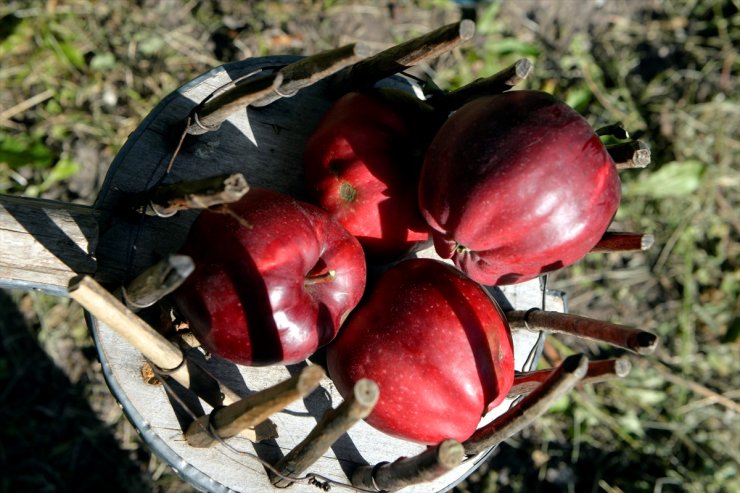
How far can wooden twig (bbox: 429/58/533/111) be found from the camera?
1517mm

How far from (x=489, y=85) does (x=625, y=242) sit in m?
0.50

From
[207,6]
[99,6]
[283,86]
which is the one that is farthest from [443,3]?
[283,86]

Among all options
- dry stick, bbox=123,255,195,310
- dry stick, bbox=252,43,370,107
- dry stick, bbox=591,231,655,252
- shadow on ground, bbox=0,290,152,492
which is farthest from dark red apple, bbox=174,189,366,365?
shadow on ground, bbox=0,290,152,492

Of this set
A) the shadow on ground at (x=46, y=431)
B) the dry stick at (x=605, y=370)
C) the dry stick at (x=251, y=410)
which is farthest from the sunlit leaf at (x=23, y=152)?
the dry stick at (x=605, y=370)

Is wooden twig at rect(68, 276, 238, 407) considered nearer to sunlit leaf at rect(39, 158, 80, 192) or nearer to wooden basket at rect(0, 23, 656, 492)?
wooden basket at rect(0, 23, 656, 492)

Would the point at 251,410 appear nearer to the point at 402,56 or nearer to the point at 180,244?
the point at 180,244

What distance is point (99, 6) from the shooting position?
2.85 m

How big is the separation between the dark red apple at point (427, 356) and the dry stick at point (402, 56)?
49cm

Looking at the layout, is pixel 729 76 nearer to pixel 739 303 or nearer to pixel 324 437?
pixel 739 303

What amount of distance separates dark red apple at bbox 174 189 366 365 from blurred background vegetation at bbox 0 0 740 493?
1.48 m

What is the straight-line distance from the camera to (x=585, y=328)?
1570 millimetres

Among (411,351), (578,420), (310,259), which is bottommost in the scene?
(578,420)

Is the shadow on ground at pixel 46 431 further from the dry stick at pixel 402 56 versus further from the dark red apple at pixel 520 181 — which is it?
the dark red apple at pixel 520 181

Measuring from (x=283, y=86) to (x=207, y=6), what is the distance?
1.70m
